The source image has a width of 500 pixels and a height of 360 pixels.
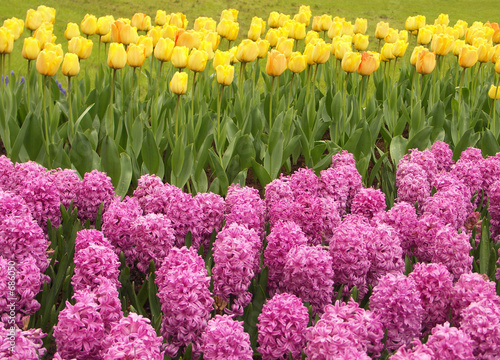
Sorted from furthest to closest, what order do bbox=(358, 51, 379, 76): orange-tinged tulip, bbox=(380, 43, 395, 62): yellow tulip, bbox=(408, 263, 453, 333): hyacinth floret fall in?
1. bbox=(380, 43, 395, 62): yellow tulip
2. bbox=(358, 51, 379, 76): orange-tinged tulip
3. bbox=(408, 263, 453, 333): hyacinth floret

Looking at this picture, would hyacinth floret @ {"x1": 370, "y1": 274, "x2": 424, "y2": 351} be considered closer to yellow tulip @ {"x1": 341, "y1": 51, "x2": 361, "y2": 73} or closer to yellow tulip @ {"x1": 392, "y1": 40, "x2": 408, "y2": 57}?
yellow tulip @ {"x1": 341, "y1": 51, "x2": 361, "y2": 73}

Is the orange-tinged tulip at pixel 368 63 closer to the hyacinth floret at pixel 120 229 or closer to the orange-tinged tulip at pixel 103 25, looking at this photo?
the orange-tinged tulip at pixel 103 25

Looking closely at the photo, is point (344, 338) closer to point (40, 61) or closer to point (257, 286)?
point (257, 286)

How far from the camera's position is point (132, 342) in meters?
1.80

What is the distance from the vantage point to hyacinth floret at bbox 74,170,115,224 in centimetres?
317

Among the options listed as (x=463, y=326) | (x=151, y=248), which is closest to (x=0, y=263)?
(x=151, y=248)

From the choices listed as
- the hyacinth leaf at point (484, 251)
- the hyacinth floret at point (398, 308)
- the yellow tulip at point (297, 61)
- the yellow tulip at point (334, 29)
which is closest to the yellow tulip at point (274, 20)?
the yellow tulip at point (334, 29)

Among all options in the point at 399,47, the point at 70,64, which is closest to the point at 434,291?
the point at 70,64

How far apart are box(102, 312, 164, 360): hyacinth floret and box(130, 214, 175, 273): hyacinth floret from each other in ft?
2.55

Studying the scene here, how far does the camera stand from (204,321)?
2229 millimetres

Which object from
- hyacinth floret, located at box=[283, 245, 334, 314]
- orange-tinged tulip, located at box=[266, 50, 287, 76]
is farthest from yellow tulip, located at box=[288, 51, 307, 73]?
hyacinth floret, located at box=[283, 245, 334, 314]

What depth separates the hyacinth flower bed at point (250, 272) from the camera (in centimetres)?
198

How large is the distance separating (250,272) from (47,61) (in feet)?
7.20

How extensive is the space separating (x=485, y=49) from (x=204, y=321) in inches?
154
